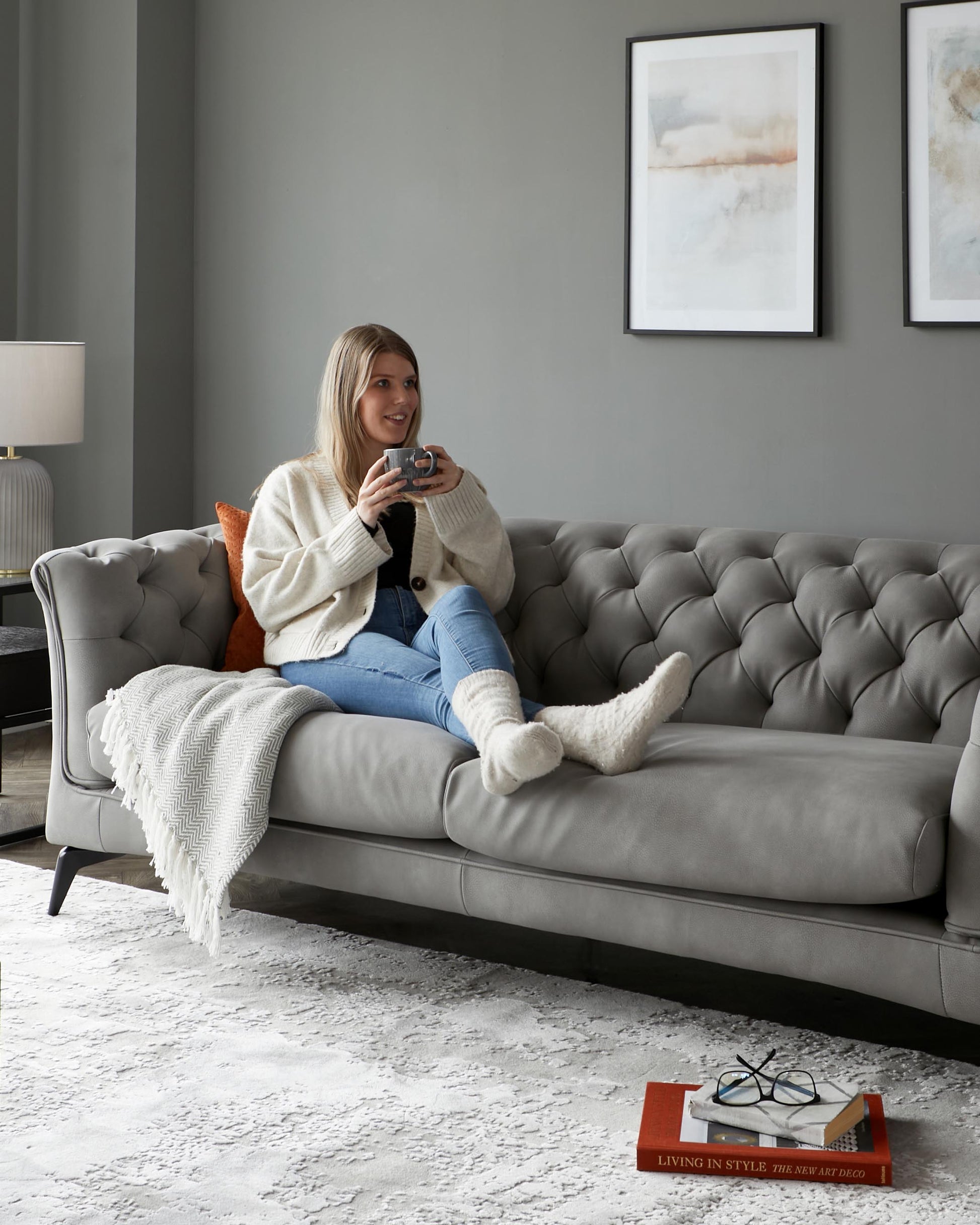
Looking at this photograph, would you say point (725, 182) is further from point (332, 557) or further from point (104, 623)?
point (104, 623)

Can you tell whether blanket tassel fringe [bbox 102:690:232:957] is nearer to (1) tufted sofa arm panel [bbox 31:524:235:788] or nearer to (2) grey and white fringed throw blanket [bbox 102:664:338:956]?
(2) grey and white fringed throw blanket [bbox 102:664:338:956]

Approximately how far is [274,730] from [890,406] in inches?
66.9

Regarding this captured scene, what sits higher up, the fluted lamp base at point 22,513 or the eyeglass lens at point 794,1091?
the fluted lamp base at point 22,513

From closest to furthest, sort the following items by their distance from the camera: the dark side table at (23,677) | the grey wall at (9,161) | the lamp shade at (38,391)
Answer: the dark side table at (23,677) < the lamp shade at (38,391) < the grey wall at (9,161)

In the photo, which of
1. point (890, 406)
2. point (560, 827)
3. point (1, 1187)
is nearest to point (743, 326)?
point (890, 406)

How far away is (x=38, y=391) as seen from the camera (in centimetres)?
380

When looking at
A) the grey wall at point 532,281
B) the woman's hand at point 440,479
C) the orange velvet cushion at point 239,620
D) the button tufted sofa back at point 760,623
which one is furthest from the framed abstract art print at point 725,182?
the orange velvet cushion at point 239,620

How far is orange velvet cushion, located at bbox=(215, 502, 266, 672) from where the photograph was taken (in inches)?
119

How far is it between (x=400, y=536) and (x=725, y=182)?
1248 millimetres

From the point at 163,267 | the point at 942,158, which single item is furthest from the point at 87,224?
the point at 942,158

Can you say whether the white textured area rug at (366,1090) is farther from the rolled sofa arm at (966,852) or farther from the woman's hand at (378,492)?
the woman's hand at (378,492)

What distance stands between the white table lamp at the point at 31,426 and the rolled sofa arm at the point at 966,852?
8.63 feet

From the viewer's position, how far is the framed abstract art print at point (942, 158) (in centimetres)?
317

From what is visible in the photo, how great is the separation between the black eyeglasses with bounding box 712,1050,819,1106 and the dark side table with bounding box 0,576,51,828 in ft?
6.43
